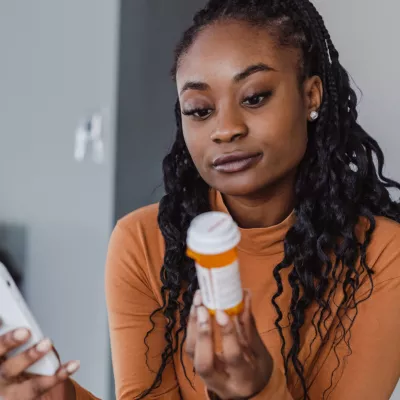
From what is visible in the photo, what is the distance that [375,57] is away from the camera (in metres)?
1.09

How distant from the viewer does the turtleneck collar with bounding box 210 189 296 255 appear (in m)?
0.81

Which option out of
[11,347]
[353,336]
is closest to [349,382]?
[353,336]

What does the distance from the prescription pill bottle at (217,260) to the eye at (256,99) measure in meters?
0.24

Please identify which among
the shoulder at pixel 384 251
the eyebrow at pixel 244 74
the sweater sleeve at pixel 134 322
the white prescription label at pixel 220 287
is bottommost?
the sweater sleeve at pixel 134 322

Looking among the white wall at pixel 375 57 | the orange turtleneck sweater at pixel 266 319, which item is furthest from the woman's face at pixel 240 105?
the white wall at pixel 375 57

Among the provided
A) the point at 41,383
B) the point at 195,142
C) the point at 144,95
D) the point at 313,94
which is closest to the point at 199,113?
the point at 195,142

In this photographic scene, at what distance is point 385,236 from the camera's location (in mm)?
808

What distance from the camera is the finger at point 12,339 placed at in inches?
23.0

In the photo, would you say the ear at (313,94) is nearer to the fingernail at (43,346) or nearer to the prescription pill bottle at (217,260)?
the prescription pill bottle at (217,260)

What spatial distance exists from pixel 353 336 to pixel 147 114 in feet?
2.28

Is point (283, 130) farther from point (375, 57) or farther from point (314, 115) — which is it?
point (375, 57)

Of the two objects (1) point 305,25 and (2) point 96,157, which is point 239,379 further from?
(2) point 96,157

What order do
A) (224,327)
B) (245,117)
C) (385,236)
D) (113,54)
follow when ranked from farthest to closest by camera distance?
(113,54) → (385,236) → (245,117) → (224,327)

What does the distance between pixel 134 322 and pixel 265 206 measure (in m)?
0.27
